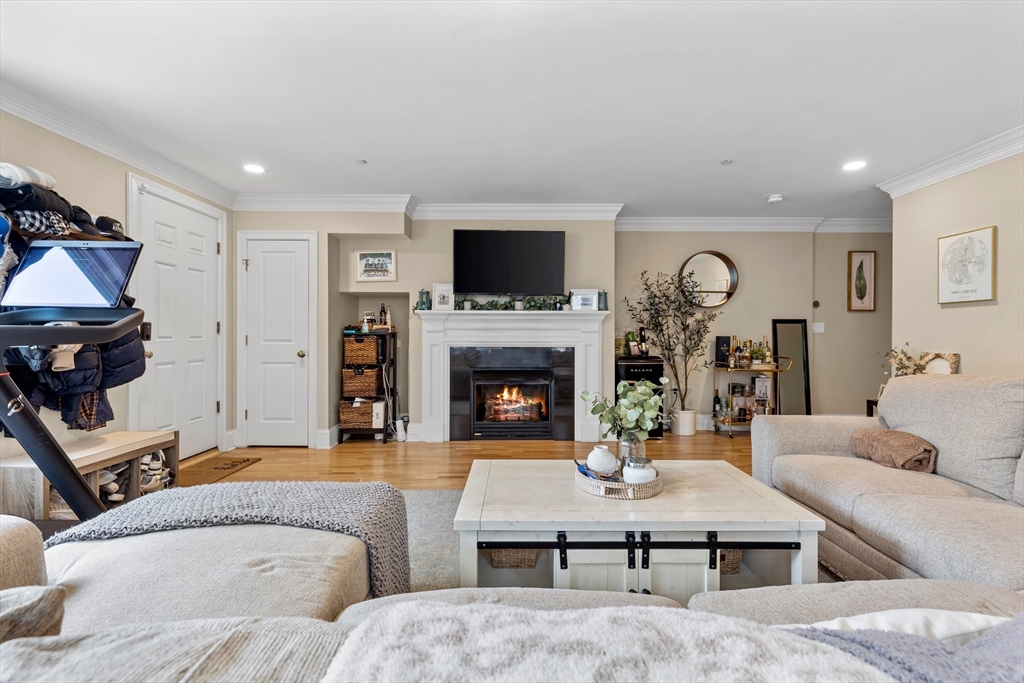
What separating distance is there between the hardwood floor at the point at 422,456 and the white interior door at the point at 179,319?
42 cm

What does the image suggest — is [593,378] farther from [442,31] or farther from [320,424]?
[442,31]

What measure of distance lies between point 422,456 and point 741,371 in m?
3.42

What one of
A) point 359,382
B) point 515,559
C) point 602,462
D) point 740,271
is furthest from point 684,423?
point 515,559

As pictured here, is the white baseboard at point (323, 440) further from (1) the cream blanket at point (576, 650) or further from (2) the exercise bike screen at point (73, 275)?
(1) the cream blanket at point (576, 650)

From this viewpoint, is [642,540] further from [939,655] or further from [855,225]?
[855,225]

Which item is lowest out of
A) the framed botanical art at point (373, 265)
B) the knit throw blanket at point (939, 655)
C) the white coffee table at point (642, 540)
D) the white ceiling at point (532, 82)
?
the white coffee table at point (642, 540)

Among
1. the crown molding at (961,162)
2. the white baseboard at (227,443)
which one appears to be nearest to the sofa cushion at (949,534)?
the crown molding at (961,162)

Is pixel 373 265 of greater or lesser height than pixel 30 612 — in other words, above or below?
above

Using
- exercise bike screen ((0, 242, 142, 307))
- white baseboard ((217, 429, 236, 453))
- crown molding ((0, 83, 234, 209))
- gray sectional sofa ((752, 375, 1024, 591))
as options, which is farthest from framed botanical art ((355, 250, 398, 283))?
exercise bike screen ((0, 242, 142, 307))

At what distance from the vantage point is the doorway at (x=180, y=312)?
3.35 meters

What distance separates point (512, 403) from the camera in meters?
4.83

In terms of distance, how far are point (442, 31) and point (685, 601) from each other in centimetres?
232

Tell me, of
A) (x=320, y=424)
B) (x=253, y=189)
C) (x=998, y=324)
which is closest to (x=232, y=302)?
(x=253, y=189)

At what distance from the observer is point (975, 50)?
6.88ft
